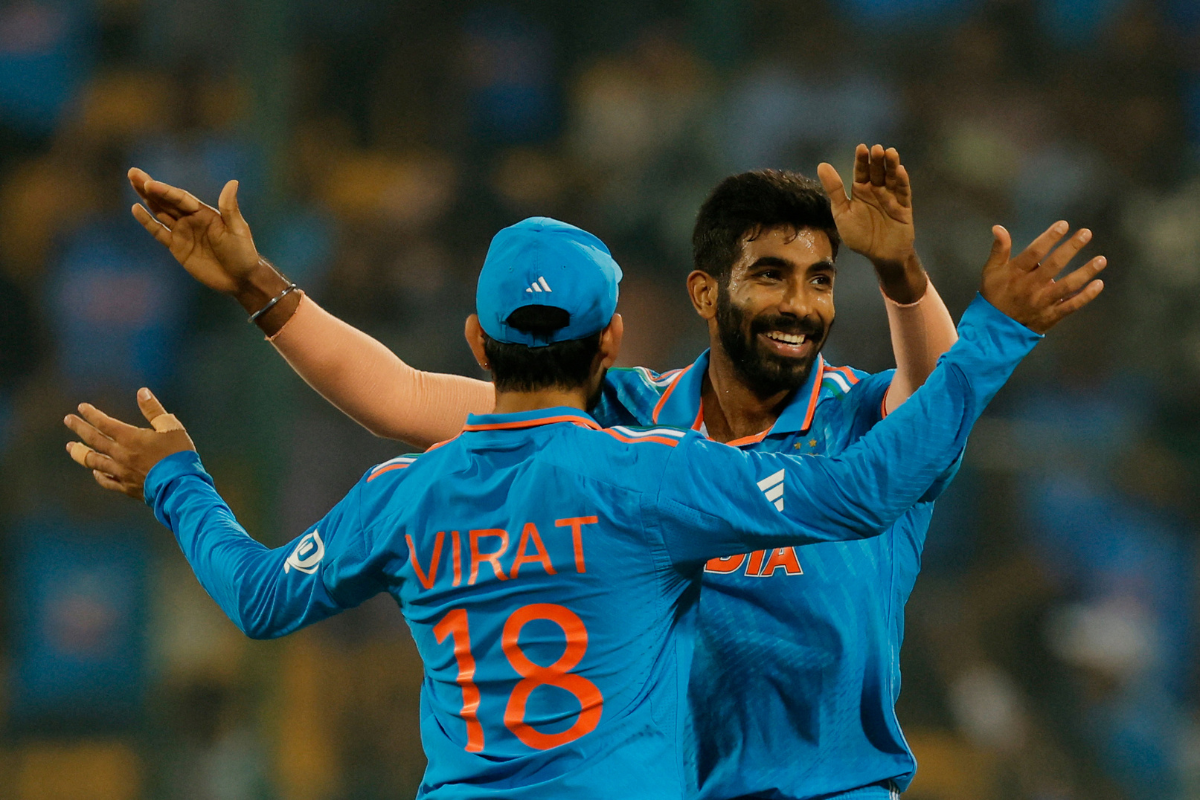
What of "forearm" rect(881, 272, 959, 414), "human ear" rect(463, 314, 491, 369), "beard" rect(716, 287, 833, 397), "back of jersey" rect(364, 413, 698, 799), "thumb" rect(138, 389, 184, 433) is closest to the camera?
"back of jersey" rect(364, 413, 698, 799)

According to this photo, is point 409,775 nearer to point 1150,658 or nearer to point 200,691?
point 200,691

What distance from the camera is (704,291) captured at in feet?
9.14

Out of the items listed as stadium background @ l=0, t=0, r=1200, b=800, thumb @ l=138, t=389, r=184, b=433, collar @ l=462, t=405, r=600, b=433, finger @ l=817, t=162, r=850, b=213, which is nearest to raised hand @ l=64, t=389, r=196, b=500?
thumb @ l=138, t=389, r=184, b=433

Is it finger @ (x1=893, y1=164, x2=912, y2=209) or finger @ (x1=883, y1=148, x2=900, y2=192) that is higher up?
finger @ (x1=883, y1=148, x2=900, y2=192)

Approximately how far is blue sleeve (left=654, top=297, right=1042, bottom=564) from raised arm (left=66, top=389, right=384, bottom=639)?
50 cm

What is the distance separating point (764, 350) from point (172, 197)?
1168 millimetres

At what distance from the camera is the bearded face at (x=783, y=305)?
258 cm

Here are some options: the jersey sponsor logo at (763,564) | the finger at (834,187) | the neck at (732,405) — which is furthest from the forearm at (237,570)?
the finger at (834,187)

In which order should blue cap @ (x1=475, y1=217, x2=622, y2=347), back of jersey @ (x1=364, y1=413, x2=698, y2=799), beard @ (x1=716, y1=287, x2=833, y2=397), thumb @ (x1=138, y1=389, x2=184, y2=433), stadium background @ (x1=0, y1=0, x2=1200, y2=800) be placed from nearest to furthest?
back of jersey @ (x1=364, y1=413, x2=698, y2=799)
blue cap @ (x1=475, y1=217, x2=622, y2=347)
thumb @ (x1=138, y1=389, x2=184, y2=433)
beard @ (x1=716, y1=287, x2=833, y2=397)
stadium background @ (x1=0, y1=0, x2=1200, y2=800)

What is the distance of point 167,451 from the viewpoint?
2.44 meters

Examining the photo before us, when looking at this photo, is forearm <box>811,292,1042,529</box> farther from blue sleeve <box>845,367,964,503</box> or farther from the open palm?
the open palm

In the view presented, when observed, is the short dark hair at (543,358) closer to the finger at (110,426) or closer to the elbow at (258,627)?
the elbow at (258,627)

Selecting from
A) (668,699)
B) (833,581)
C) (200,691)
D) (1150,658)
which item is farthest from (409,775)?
(668,699)

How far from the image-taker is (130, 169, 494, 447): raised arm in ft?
8.61
